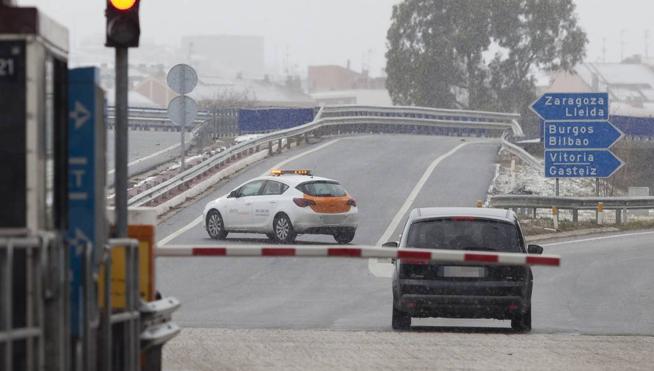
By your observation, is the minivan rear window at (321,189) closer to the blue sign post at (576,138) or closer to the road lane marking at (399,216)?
the road lane marking at (399,216)

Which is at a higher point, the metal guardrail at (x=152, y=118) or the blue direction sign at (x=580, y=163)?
the metal guardrail at (x=152, y=118)

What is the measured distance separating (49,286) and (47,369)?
457mm

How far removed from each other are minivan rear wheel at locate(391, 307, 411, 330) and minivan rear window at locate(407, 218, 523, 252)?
77 cm

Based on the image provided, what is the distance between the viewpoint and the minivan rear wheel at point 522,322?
1728cm

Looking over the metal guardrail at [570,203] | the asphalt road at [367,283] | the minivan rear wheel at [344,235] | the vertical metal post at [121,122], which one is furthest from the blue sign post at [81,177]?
the metal guardrail at [570,203]

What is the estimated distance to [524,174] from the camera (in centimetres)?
4894

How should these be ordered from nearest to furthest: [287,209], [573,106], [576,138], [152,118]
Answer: [287,209], [576,138], [573,106], [152,118]

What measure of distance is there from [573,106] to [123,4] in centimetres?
2837

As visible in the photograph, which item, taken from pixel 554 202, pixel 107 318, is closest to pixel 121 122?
pixel 107 318

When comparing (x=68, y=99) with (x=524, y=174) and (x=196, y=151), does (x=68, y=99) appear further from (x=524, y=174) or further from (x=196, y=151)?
(x=196, y=151)

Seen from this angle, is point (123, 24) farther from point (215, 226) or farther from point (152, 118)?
point (152, 118)

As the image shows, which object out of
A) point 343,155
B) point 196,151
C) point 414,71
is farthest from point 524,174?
point 414,71

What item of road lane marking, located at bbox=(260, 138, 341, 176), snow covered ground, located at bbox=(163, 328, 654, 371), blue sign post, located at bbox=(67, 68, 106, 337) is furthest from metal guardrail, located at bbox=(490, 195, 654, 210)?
blue sign post, located at bbox=(67, 68, 106, 337)

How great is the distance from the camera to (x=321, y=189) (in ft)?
104
